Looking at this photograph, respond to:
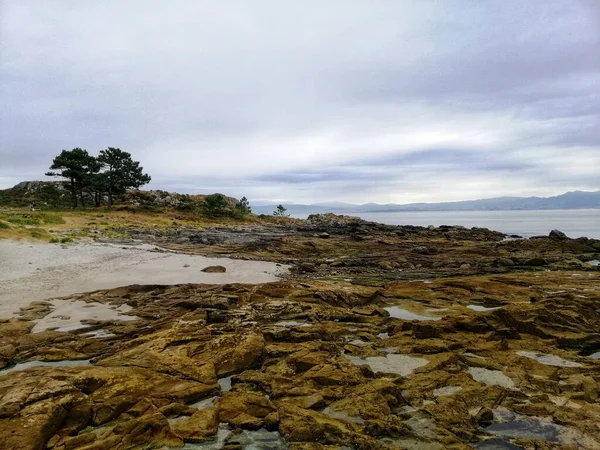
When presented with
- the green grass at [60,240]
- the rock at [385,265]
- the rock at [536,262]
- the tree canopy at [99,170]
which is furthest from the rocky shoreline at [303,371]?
the tree canopy at [99,170]

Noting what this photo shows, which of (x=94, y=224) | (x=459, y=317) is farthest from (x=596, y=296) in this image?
(x=94, y=224)

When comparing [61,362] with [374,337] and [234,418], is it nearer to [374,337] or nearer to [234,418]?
[234,418]

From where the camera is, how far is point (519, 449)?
6.67 metres

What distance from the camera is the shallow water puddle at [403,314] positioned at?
14.4 m

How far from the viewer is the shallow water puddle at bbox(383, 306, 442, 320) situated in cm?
1441

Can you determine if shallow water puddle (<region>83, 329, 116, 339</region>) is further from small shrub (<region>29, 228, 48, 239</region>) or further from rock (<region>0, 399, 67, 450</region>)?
small shrub (<region>29, 228, 48, 239</region>)

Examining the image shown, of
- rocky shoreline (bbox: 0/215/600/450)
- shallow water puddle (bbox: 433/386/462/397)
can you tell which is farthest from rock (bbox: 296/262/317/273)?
shallow water puddle (bbox: 433/386/462/397)

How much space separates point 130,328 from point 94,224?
4352 cm

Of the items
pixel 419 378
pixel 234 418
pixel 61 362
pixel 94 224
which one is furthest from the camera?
pixel 94 224

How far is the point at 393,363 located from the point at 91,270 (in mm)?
18390

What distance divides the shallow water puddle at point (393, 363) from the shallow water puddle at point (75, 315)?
27.3 ft

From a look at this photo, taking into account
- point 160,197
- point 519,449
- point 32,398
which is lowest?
point 519,449

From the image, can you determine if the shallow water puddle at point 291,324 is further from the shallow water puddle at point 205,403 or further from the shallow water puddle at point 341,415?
the shallow water puddle at point 341,415

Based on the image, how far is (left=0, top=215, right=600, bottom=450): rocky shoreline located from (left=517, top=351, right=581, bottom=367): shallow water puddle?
82 millimetres
